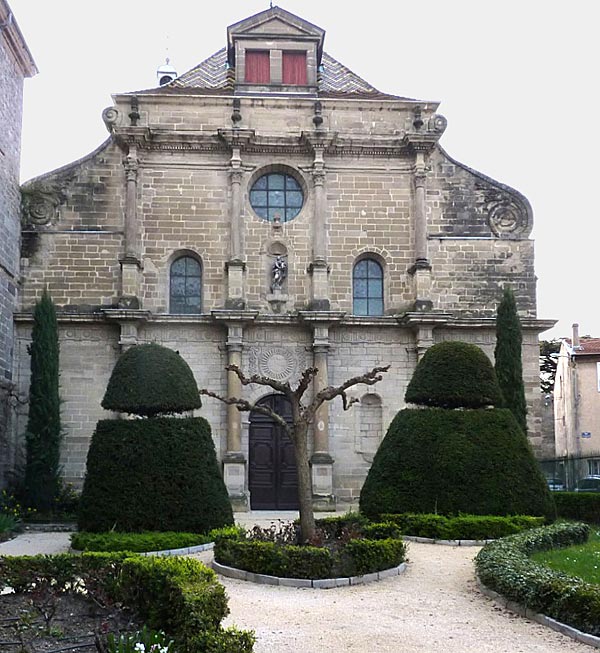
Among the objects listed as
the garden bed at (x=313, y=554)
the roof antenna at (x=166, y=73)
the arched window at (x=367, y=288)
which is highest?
the roof antenna at (x=166, y=73)

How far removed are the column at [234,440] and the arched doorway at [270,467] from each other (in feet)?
1.61

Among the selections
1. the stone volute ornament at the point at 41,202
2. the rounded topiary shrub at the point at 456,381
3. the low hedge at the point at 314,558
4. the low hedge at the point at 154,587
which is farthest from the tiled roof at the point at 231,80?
the low hedge at the point at 154,587

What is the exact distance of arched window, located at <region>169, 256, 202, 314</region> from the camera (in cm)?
2088

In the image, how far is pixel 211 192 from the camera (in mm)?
21219

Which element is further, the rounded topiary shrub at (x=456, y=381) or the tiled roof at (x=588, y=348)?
the tiled roof at (x=588, y=348)

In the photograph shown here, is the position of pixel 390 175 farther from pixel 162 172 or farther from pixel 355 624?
pixel 355 624

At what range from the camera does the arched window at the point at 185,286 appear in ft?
68.5

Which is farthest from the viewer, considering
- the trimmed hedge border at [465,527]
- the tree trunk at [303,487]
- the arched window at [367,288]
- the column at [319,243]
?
the arched window at [367,288]

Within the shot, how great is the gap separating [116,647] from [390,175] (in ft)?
55.7

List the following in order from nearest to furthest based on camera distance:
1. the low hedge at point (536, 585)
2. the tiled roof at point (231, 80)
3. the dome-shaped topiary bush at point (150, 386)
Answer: the low hedge at point (536, 585) → the dome-shaped topiary bush at point (150, 386) → the tiled roof at point (231, 80)

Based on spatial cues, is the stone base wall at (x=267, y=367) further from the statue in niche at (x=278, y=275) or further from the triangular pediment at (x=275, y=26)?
the triangular pediment at (x=275, y=26)

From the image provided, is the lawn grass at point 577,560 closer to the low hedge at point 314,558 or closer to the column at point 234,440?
the low hedge at point 314,558

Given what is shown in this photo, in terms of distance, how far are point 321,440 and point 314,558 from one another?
9896 millimetres

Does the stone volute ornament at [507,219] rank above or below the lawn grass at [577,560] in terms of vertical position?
above
